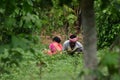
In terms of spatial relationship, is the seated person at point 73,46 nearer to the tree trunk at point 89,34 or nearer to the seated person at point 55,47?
the seated person at point 55,47

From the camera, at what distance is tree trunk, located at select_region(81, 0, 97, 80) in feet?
9.00

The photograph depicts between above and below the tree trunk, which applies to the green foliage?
below

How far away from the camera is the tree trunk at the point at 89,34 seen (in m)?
2.74

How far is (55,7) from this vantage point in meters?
3.31

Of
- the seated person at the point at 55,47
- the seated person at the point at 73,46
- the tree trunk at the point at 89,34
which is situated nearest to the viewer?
the tree trunk at the point at 89,34

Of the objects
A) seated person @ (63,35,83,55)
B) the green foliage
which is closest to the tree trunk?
seated person @ (63,35,83,55)

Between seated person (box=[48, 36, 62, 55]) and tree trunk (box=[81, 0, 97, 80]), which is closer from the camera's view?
tree trunk (box=[81, 0, 97, 80])

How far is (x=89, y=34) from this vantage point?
2.76 m

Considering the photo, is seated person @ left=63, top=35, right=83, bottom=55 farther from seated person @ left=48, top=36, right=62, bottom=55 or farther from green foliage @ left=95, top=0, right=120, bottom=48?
green foliage @ left=95, top=0, right=120, bottom=48

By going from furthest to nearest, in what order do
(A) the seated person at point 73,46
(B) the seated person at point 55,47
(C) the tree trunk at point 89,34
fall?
(B) the seated person at point 55,47
(A) the seated person at point 73,46
(C) the tree trunk at point 89,34

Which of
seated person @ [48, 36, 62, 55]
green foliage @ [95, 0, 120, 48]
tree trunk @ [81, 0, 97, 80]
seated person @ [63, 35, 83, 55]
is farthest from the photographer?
green foliage @ [95, 0, 120, 48]

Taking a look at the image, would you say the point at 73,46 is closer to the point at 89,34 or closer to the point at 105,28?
the point at 105,28

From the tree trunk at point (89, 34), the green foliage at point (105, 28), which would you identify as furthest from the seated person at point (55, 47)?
the tree trunk at point (89, 34)

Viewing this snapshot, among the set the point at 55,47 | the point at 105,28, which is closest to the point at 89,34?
the point at 55,47
